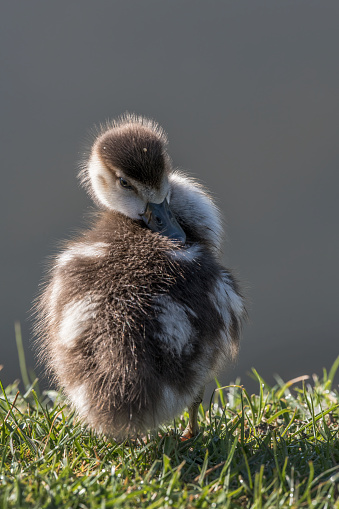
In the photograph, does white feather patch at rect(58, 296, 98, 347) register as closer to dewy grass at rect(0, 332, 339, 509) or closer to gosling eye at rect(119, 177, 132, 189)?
dewy grass at rect(0, 332, 339, 509)

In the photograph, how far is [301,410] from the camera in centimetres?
190

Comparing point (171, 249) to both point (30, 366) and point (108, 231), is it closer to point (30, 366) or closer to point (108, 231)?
point (108, 231)

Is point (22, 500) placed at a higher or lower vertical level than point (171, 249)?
lower

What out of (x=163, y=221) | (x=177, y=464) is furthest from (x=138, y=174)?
(x=177, y=464)

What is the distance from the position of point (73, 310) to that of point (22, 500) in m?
0.44

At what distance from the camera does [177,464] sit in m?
1.47

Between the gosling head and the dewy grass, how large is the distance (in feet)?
1.87

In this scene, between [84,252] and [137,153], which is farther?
[137,153]

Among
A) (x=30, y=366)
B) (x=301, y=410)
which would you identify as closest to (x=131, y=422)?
(x=301, y=410)

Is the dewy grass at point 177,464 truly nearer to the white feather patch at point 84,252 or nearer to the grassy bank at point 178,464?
the grassy bank at point 178,464

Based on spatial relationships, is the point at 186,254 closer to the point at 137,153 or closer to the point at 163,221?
the point at 163,221

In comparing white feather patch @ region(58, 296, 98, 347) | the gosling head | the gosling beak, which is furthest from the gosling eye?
white feather patch @ region(58, 296, 98, 347)

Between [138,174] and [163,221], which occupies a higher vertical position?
[138,174]

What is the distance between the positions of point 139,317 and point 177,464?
0.39m
